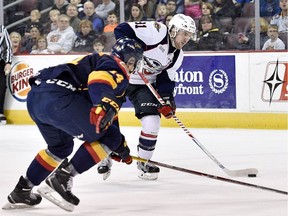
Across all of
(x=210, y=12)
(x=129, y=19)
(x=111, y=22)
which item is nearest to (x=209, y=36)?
(x=210, y=12)

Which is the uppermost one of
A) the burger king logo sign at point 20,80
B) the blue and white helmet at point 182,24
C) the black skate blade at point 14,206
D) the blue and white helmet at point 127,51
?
the blue and white helmet at point 127,51

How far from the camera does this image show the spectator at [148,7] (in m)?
8.31

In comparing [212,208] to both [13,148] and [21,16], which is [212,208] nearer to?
[13,148]

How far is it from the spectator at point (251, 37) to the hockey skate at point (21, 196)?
13.7 ft

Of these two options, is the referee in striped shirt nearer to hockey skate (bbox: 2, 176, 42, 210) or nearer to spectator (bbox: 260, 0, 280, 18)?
spectator (bbox: 260, 0, 280, 18)

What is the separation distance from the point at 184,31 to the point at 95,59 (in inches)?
51.5

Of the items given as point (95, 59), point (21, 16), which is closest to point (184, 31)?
point (95, 59)

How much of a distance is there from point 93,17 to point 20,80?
0.98m

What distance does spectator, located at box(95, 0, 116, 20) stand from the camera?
849 cm

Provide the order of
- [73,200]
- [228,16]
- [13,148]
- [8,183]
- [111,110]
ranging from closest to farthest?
[111,110] → [73,200] → [8,183] → [13,148] → [228,16]

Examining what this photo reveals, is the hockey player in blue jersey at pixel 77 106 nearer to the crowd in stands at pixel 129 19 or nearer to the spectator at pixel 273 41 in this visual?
the spectator at pixel 273 41

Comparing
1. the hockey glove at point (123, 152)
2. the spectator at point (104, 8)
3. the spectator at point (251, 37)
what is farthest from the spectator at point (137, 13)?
the hockey glove at point (123, 152)

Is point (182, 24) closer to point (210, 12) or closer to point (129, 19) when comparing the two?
point (210, 12)

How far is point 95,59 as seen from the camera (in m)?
3.83
